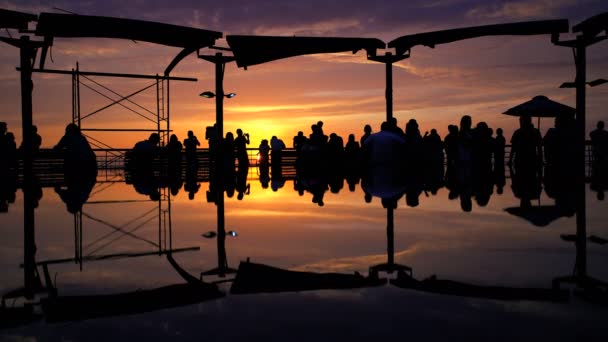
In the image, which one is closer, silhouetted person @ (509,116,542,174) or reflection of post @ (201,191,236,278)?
reflection of post @ (201,191,236,278)

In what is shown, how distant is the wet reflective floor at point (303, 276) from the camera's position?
278 cm

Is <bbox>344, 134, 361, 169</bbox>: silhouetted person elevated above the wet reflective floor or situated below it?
above

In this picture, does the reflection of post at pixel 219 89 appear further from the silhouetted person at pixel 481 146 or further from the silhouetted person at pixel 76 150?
the silhouetted person at pixel 481 146

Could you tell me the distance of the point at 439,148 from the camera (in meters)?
18.6

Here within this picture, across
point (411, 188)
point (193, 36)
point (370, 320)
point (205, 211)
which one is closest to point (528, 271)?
point (370, 320)

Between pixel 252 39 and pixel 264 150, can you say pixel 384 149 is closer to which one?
pixel 252 39

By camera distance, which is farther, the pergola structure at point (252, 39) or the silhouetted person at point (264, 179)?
the silhouetted person at point (264, 179)

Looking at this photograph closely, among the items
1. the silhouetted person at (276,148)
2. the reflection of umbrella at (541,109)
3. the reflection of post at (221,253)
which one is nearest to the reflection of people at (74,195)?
the reflection of post at (221,253)

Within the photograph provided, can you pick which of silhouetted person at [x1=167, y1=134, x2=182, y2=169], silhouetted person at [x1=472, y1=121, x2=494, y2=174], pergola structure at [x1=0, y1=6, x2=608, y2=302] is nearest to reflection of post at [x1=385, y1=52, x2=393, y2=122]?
pergola structure at [x1=0, y1=6, x2=608, y2=302]

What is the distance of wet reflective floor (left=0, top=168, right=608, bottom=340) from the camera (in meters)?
2.78

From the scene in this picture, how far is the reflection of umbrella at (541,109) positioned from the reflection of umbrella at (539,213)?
10.7 m

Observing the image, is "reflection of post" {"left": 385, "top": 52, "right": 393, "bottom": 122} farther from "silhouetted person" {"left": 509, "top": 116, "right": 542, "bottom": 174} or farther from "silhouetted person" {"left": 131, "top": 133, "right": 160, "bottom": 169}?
"silhouetted person" {"left": 131, "top": 133, "right": 160, "bottom": 169}

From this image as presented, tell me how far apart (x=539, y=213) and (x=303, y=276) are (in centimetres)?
518

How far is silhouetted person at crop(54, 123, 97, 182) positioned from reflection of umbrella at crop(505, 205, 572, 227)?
11.0m
